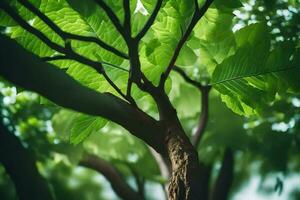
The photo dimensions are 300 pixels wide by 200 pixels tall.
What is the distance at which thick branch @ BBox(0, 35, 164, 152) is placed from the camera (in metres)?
1.15

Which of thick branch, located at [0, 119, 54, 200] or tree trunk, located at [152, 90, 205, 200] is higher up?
tree trunk, located at [152, 90, 205, 200]

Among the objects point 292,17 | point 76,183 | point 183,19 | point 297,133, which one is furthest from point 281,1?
point 76,183

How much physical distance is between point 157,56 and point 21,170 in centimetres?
116

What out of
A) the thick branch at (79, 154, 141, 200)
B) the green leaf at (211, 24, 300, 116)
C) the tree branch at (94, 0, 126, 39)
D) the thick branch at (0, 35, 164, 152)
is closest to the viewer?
the thick branch at (0, 35, 164, 152)

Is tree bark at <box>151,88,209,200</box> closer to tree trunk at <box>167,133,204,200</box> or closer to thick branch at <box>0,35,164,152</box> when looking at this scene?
tree trunk at <box>167,133,204,200</box>

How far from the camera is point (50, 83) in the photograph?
4.00 feet

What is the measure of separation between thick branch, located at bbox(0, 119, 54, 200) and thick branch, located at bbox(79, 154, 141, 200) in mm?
1925

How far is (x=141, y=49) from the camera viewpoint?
6.03 feet

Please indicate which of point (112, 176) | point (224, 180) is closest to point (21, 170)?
point (112, 176)

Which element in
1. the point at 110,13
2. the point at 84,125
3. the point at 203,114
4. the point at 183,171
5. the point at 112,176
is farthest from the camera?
the point at 112,176

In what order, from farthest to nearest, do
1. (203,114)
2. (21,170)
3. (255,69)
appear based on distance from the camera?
(203,114)
(21,170)
(255,69)

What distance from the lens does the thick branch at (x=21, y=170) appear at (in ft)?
7.49

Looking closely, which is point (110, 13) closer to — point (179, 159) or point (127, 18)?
point (127, 18)

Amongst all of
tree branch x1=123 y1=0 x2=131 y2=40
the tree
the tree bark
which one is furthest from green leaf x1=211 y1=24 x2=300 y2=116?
tree branch x1=123 y1=0 x2=131 y2=40
